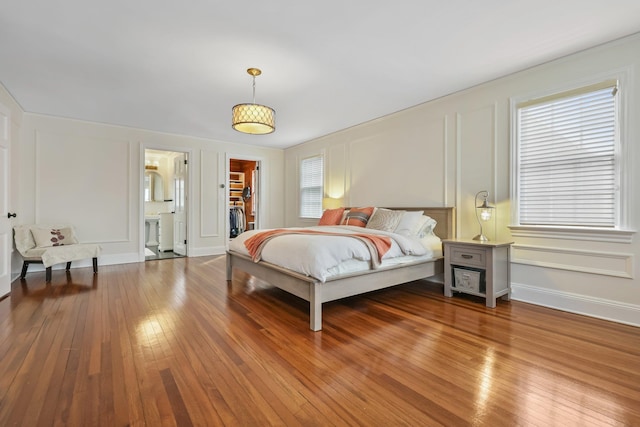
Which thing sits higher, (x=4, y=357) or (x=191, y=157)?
(x=191, y=157)

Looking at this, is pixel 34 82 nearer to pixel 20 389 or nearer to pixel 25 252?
pixel 25 252

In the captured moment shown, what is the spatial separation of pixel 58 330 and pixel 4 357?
44 centimetres

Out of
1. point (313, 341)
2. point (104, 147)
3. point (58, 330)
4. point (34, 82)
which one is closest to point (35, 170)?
point (104, 147)

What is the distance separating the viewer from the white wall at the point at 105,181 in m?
4.54

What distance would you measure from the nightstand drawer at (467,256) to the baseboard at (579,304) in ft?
1.80

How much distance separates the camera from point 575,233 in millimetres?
2809

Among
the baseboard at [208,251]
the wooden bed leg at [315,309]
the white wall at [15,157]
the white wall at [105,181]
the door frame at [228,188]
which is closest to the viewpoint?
the wooden bed leg at [315,309]

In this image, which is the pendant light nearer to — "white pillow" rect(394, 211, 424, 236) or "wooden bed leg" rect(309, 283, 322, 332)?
"wooden bed leg" rect(309, 283, 322, 332)

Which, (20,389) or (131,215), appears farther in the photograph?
(131,215)

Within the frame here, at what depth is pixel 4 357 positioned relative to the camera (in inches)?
75.0

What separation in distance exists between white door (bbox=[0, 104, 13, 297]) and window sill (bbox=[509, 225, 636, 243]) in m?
5.41

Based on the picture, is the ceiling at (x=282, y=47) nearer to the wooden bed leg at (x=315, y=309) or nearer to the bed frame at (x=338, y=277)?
the bed frame at (x=338, y=277)

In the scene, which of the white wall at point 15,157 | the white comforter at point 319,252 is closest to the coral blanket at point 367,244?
the white comforter at point 319,252

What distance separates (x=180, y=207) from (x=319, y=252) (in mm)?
4791
